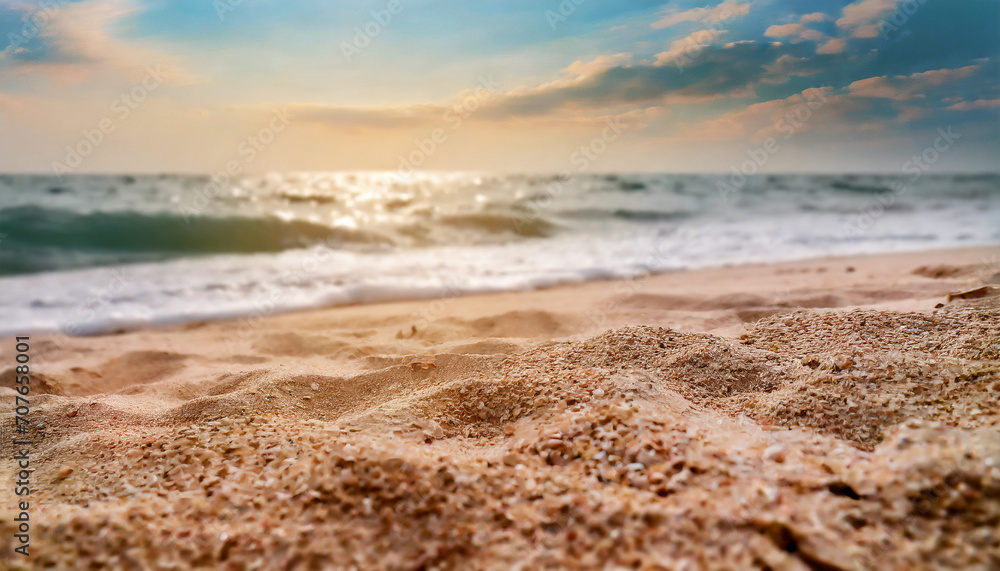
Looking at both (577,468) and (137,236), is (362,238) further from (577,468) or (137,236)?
(577,468)

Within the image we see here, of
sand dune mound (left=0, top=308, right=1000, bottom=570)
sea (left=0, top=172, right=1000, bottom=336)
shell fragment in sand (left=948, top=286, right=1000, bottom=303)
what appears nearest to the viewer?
sand dune mound (left=0, top=308, right=1000, bottom=570)

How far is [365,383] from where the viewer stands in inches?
100

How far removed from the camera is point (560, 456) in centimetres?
160

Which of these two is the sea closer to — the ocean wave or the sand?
the ocean wave

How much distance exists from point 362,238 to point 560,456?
8044 millimetres

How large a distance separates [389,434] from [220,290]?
4.41m

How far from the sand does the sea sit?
8.13 feet

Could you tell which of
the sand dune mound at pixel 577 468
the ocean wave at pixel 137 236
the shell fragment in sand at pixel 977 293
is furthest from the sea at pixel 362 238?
the shell fragment in sand at pixel 977 293

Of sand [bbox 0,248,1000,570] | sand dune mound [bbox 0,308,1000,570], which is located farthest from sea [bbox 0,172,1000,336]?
sand dune mound [bbox 0,308,1000,570]

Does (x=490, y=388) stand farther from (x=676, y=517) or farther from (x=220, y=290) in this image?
(x=220, y=290)

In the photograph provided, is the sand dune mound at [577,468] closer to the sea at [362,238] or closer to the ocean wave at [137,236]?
the sea at [362,238]

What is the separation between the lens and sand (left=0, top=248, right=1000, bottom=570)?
3.99 ft

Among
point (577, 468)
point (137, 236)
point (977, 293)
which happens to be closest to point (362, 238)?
point (137, 236)

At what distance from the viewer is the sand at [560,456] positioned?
1216 mm
